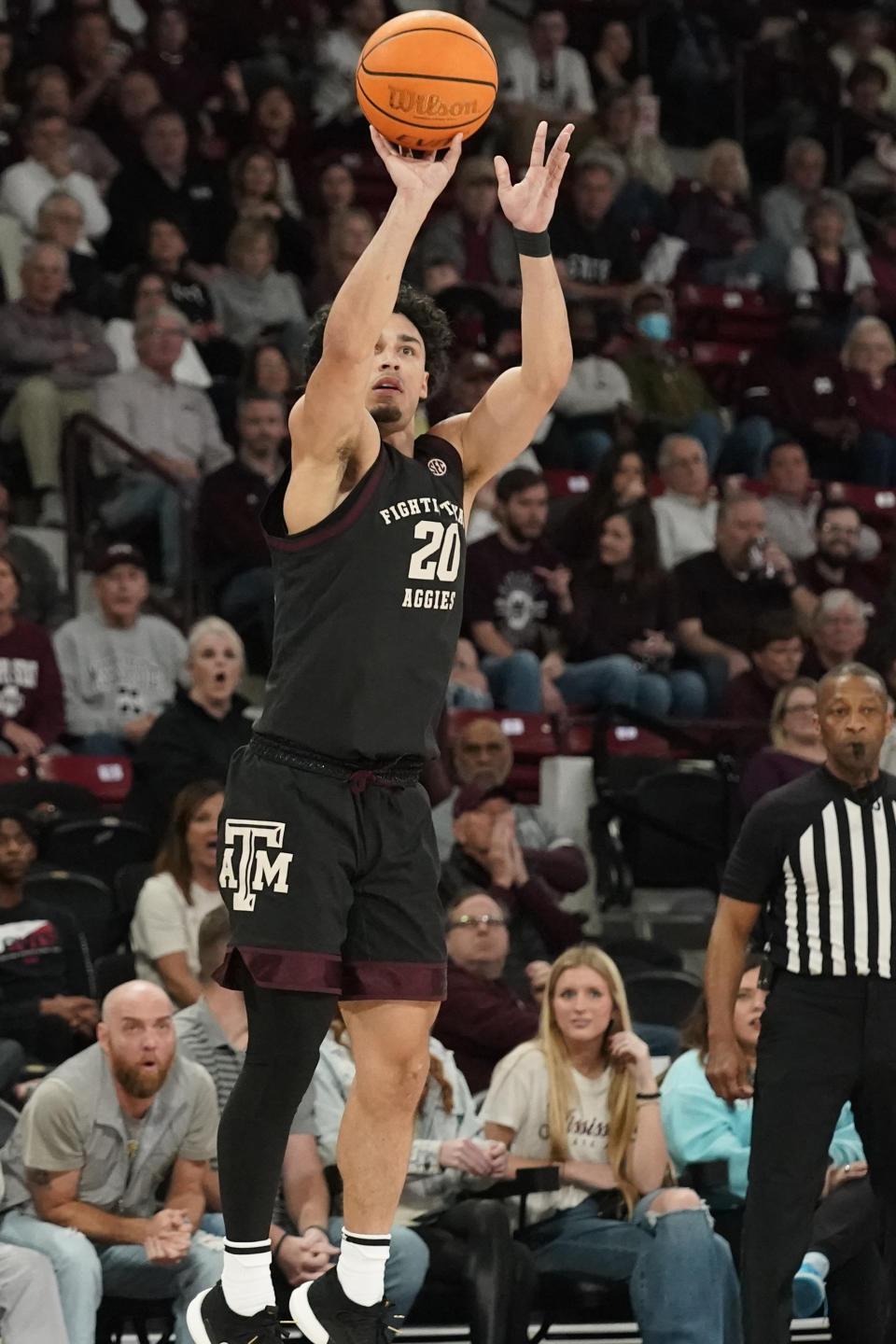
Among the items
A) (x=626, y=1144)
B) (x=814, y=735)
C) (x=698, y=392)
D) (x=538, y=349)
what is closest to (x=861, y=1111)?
(x=626, y=1144)

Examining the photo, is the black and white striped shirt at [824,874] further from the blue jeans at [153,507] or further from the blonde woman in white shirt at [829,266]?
the blonde woman in white shirt at [829,266]

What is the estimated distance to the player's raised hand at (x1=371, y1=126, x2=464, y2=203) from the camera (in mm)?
3832

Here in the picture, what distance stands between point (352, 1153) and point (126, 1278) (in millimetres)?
2169

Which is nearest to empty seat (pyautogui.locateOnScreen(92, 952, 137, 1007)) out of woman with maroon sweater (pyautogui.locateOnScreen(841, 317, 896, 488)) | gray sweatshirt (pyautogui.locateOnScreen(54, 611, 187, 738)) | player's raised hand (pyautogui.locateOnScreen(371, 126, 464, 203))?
gray sweatshirt (pyautogui.locateOnScreen(54, 611, 187, 738))

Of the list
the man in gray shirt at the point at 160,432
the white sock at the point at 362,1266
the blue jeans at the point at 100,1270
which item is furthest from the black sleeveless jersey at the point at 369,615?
the man in gray shirt at the point at 160,432

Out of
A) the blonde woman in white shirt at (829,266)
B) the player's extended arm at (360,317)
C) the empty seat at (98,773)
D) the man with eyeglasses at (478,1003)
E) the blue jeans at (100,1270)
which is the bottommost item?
the blue jeans at (100,1270)

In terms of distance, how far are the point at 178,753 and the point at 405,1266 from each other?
8.94 feet

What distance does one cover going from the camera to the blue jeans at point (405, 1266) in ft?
19.8

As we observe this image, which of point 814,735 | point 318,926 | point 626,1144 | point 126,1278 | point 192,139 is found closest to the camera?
point 318,926

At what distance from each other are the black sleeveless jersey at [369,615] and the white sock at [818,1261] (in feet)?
9.33

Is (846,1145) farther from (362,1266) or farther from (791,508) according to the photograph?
(791,508)

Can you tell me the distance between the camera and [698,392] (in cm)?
1259

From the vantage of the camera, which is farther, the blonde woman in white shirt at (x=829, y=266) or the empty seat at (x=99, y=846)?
the blonde woman in white shirt at (x=829, y=266)

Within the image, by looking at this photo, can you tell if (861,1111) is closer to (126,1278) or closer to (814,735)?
(126,1278)
